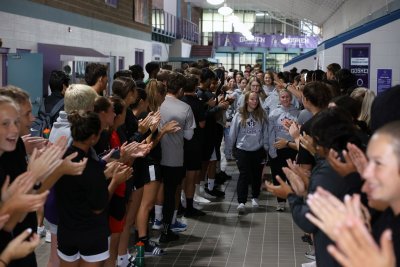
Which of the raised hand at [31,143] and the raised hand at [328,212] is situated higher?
the raised hand at [31,143]

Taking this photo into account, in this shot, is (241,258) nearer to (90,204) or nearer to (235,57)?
(90,204)

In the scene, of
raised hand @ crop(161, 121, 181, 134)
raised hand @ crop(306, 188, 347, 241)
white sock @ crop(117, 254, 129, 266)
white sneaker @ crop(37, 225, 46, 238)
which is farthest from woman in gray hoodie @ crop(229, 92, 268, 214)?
raised hand @ crop(306, 188, 347, 241)

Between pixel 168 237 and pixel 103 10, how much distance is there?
10926 millimetres

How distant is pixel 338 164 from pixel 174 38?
26945 mm

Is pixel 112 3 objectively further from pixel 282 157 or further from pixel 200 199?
pixel 282 157

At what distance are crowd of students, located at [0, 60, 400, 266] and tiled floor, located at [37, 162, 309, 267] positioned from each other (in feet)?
0.63

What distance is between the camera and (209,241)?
6926mm

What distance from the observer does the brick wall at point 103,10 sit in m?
13.4

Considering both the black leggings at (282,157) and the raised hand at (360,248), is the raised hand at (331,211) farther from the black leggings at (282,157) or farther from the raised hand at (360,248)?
the black leggings at (282,157)

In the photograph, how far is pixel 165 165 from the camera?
6723mm

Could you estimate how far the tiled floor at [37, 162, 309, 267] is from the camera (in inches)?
244

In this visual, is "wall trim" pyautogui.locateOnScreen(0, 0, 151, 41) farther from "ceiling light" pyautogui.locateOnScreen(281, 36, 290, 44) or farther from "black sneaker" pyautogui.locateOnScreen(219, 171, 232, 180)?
"ceiling light" pyautogui.locateOnScreen(281, 36, 290, 44)

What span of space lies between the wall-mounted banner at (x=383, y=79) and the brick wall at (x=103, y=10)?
6.63m

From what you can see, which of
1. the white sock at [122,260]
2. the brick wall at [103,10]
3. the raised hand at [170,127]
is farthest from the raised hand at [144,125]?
the brick wall at [103,10]
